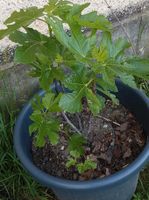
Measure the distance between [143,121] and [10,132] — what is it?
546 mm

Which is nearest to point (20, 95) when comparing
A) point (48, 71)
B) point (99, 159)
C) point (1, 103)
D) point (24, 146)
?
point (1, 103)

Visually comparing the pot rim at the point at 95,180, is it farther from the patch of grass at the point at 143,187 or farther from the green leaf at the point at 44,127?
the patch of grass at the point at 143,187

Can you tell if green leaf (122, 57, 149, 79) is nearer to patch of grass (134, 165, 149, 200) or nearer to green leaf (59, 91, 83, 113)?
green leaf (59, 91, 83, 113)

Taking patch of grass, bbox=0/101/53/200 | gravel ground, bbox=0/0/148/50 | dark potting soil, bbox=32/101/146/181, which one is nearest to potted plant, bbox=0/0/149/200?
dark potting soil, bbox=32/101/146/181

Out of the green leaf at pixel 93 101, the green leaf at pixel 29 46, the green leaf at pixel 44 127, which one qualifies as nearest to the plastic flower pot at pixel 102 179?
the green leaf at pixel 44 127

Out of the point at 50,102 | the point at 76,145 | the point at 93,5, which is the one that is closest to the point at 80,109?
the point at 50,102

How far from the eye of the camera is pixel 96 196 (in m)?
1.41

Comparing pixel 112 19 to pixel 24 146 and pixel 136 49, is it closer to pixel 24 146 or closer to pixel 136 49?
pixel 136 49

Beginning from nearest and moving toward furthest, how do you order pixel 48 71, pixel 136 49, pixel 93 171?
pixel 48 71 < pixel 93 171 < pixel 136 49

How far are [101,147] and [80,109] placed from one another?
38cm

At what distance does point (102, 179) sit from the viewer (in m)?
1.27

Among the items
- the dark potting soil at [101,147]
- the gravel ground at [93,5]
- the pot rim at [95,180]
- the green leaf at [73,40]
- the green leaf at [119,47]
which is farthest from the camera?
the gravel ground at [93,5]

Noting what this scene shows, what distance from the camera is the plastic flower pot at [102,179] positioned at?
127 cm

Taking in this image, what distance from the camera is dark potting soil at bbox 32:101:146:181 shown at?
1.41 meters
